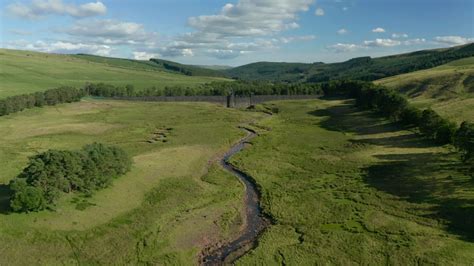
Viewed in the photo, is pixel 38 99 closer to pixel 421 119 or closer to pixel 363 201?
pixel 421 119

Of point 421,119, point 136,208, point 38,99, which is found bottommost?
point 136,208

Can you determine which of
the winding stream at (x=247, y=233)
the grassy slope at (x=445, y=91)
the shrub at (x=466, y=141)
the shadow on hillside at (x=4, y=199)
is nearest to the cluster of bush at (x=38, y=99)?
the shadow on hillside at (x=4, y=199)

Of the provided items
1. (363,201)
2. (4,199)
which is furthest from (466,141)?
(4,199)

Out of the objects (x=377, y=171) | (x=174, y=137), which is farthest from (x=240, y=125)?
(x=377, y=171)

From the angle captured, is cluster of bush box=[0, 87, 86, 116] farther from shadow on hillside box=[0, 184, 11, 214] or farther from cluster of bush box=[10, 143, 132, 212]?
cluster of bush box=[10, 143, 132, 212]

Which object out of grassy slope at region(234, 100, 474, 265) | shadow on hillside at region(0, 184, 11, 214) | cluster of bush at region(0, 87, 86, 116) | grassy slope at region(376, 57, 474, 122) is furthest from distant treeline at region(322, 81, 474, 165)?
cluster of bush at region(0, 87, 86, 116)

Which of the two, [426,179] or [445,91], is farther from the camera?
[445,91]

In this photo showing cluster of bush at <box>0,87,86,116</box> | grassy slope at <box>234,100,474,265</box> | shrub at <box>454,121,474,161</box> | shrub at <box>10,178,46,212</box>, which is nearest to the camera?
grassy slope at <box>234,100,474,265</box>
